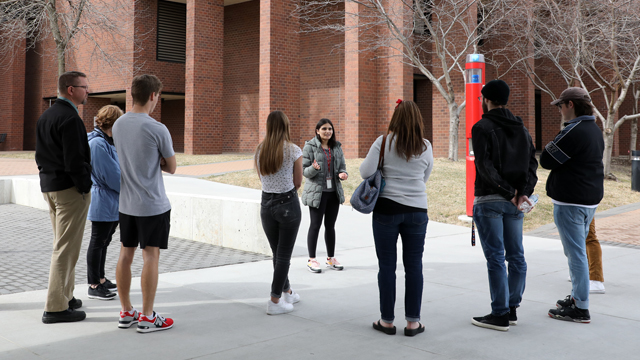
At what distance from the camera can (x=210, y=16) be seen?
23250 millimetres

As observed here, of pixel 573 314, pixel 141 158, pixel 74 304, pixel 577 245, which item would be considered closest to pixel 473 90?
pixel 577 245

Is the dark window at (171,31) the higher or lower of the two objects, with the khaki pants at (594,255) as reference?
higher

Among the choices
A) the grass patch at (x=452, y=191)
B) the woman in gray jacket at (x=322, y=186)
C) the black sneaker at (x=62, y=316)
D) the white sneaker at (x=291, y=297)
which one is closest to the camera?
the black sneaker at (x=62, y=316)

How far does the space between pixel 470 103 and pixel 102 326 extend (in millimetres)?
7253

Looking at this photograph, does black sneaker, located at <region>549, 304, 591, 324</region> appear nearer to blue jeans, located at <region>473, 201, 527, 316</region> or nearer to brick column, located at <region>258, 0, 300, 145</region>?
blue jeans, located at <region>473, 201, 527, 316</region>

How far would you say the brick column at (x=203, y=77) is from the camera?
2298 cm

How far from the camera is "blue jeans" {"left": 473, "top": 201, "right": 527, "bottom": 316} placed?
4.23m

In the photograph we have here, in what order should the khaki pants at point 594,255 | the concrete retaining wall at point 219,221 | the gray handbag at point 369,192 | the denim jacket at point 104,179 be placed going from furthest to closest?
1. the concrete retaining wall at point 219,221
2. the khaki pants at point 594,255
3. the denim jacket at point 104,179
4. the gray handbag at point 369,192

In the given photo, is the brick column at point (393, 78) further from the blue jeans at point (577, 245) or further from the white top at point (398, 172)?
the white top at point (398, 172)

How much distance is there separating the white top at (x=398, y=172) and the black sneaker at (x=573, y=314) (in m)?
1.55

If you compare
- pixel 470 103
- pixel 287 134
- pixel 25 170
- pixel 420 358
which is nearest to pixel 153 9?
pixel 25 170

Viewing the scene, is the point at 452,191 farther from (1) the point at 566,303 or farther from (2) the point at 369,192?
(2) the point at 369,192

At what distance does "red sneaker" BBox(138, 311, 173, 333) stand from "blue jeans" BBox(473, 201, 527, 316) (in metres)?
2.51

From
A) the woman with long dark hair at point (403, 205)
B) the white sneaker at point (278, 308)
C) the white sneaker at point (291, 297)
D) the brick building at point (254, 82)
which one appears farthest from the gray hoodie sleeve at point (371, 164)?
the brick building at point (254, 82)
